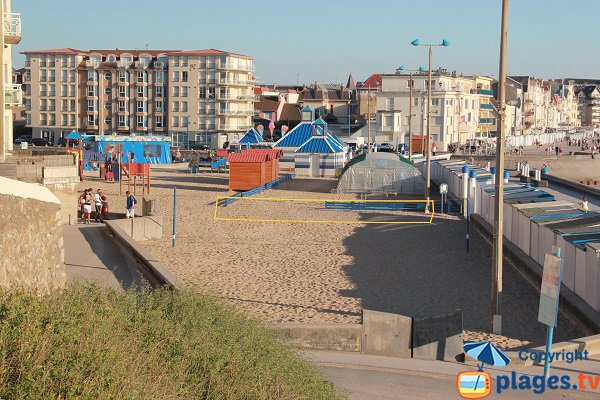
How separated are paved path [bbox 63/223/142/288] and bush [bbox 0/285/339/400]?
675 centimetres

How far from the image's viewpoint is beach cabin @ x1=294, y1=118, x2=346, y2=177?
55562mm

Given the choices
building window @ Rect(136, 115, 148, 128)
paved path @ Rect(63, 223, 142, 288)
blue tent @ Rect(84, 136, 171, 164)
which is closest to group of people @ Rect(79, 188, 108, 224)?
paved path @ Rect(63, 223, 142, 288)

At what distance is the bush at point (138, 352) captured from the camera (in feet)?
21.6

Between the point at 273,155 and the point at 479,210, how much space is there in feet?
59.3

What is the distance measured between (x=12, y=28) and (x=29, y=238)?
735 inches

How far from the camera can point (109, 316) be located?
8.35 metres

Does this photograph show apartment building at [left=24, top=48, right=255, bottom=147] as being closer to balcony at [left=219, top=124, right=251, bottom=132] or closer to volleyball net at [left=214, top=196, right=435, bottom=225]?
balcony at [left=219, top=124, right=251, bottom=132]

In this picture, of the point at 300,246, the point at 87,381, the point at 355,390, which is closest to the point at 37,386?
the point at 87,381

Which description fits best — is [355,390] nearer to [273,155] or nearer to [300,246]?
[300,246]

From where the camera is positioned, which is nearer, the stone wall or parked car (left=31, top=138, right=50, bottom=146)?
the stone wall

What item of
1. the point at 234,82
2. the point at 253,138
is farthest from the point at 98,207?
the point at 234,82

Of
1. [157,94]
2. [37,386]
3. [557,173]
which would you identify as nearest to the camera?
[37,386]

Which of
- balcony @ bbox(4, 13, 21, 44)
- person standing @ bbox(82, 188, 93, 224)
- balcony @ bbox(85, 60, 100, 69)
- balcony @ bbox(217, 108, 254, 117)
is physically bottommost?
person standing @ bbox(82, 188, 93, 224)

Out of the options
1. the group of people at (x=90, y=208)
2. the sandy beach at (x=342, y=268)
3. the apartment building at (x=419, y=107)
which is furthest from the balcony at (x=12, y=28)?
the apartment building at (x=419, y=107)
